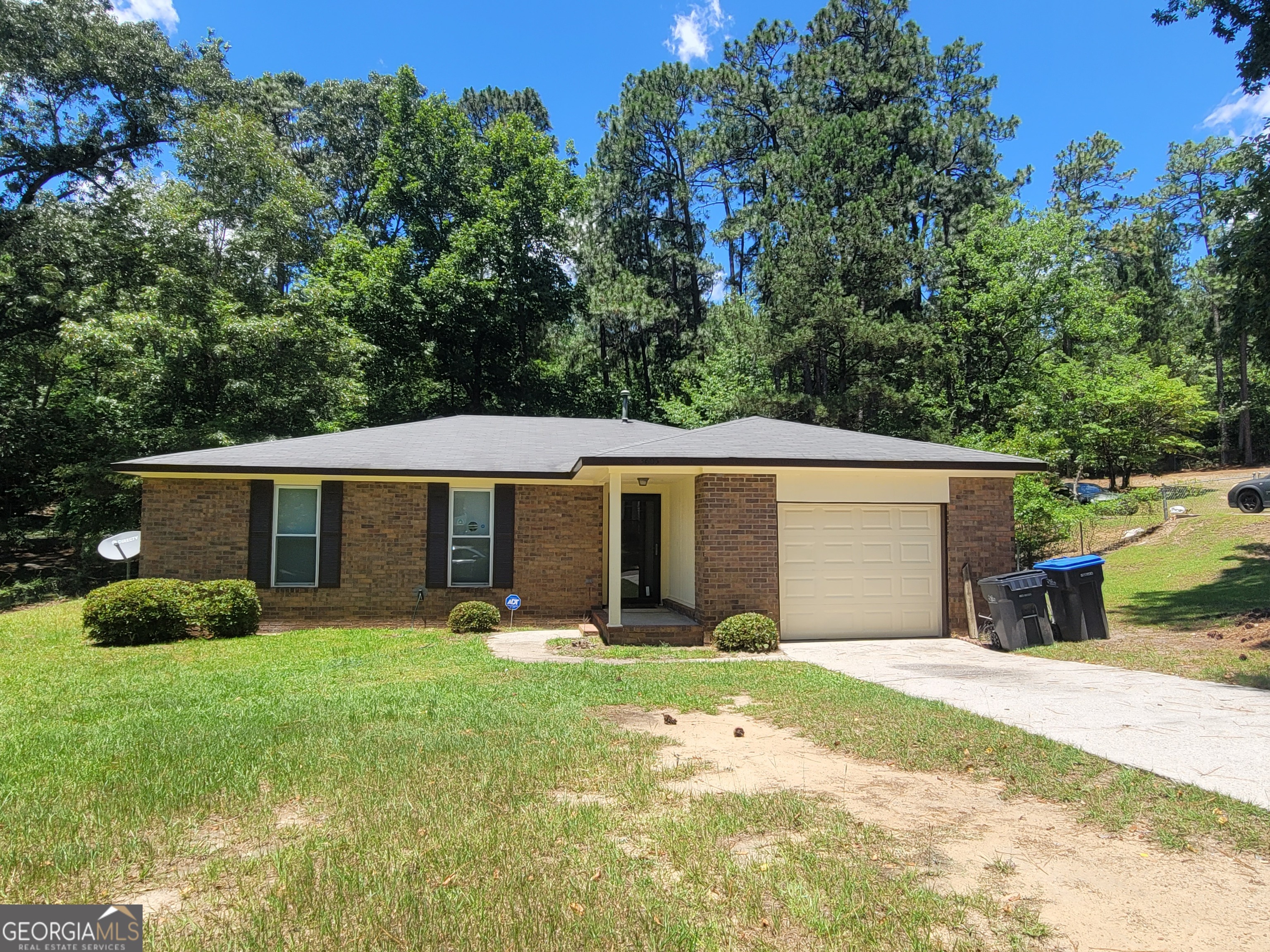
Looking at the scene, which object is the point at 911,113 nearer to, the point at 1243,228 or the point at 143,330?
the point at 1243,228

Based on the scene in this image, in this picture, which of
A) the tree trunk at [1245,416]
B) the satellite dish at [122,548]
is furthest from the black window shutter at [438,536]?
the tree trunk at [1245,416]

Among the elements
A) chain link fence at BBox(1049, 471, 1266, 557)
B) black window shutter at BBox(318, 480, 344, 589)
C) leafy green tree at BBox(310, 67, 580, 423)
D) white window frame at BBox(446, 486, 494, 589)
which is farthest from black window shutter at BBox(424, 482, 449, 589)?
leafy green tree at BBox(310, 67, 580, 423)

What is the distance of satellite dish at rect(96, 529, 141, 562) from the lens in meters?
12.4

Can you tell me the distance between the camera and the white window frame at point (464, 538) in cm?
1302

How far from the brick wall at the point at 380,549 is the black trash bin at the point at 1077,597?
7.07 m

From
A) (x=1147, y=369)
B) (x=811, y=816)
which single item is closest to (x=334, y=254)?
(x=811, y=816)

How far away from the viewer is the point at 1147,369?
30.5 meters

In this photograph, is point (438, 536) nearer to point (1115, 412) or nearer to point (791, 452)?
point (791, 452)

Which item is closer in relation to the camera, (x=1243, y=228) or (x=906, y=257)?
(x=1243, y=228)

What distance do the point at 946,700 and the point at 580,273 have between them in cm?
2705

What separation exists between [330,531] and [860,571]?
28.1ft

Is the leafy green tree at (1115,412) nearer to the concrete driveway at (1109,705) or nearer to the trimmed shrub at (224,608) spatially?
the concrete driveway at (1109,705)

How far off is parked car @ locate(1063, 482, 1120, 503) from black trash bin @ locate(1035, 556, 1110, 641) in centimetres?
1486

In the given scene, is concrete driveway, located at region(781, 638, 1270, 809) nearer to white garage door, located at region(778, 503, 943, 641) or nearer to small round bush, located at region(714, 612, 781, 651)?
small round bush, located at region(714, 612, 781, 651)
